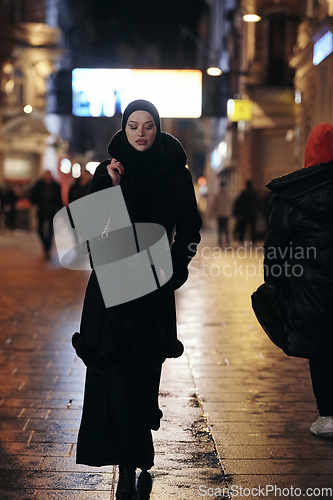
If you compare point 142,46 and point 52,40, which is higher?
point 142,46

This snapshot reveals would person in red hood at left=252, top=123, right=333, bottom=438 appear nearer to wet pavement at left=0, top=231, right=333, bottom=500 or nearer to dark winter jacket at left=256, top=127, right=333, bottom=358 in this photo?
dark winter jacket at left=256, top=127, right=333, bottom=358

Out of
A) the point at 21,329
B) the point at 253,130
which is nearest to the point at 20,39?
the point at 253,130

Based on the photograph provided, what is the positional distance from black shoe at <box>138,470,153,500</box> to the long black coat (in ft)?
3.55

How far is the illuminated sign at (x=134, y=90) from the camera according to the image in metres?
24.5

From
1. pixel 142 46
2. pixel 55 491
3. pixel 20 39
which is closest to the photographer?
pixel 55 491

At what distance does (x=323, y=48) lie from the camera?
51.3ft

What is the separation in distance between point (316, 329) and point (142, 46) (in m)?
95.1

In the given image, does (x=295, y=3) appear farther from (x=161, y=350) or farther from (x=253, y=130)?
(x=161, y=350)

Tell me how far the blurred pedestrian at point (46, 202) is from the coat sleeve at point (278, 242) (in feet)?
40.7

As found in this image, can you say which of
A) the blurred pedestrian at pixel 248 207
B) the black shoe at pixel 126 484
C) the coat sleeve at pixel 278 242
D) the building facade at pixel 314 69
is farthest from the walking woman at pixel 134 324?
the blurred pedestrian at pixel 248 207

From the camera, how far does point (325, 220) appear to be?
3934 millimetres

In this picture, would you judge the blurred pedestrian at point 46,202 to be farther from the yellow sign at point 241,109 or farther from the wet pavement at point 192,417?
the yellow sign at point 241,109

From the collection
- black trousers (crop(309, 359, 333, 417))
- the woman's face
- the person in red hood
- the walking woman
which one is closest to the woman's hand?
the walking woman

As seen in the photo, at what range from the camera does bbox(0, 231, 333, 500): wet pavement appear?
332cm
